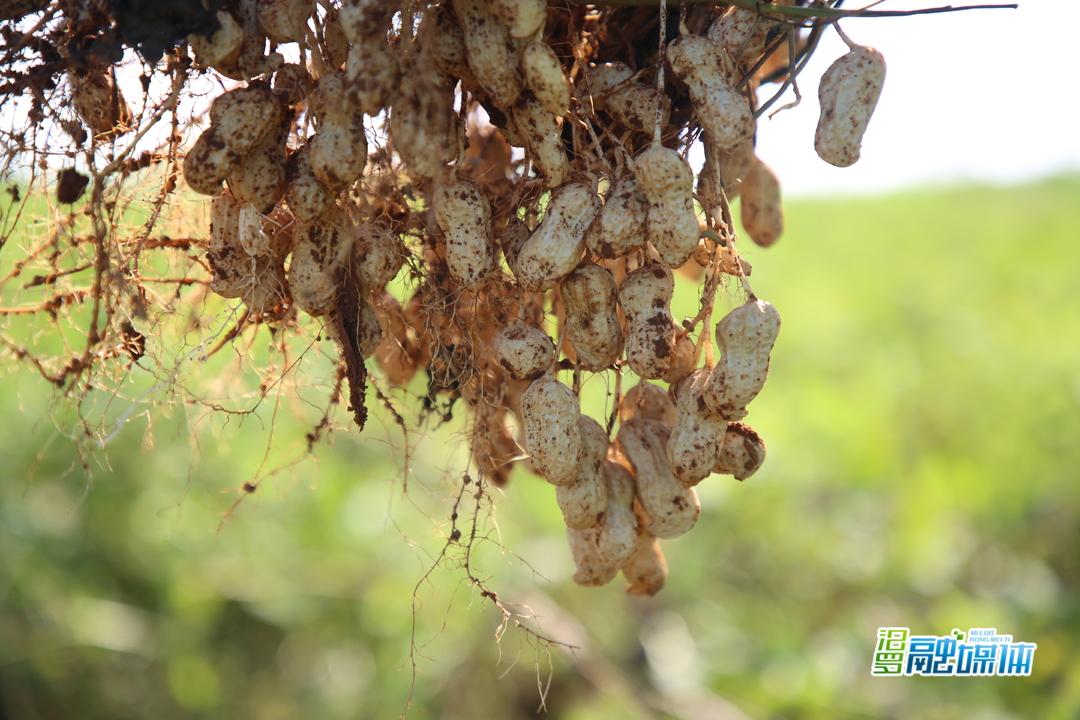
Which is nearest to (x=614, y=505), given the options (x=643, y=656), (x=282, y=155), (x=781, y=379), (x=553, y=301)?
(x=553, y=301)

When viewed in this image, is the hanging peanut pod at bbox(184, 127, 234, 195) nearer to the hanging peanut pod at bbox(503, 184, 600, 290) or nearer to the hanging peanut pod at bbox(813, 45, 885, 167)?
the hanging peanut pod at bbox(503, 184, 600, 290)

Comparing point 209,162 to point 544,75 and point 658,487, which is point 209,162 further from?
point 658,487

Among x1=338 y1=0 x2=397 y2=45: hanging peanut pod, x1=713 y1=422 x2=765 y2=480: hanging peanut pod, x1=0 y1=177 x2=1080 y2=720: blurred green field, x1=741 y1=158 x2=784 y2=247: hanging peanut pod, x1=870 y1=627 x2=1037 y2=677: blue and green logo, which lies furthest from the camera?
x1=0 y1=177 x2=1080 y2=720: blurred green field

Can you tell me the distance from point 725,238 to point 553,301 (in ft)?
0.45

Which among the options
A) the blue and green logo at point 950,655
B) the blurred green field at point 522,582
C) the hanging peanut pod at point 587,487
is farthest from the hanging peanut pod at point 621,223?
the blue and green logo at point 950,655

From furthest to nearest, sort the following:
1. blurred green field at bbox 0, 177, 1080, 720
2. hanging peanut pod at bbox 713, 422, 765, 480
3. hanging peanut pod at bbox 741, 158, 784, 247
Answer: blurred green field at bbox 0, 177, 1080, 720
hanging peanut pod at bbox 741, 158, 784, 247
hanging peanut pod at bbox 713, 422, 765, 480

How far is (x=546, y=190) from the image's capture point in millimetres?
608

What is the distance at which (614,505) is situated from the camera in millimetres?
618

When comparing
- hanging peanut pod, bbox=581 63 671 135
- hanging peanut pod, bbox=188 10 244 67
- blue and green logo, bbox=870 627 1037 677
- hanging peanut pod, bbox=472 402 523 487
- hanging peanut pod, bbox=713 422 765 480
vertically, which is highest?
blue and green logo, bbox=870 627 1037 677

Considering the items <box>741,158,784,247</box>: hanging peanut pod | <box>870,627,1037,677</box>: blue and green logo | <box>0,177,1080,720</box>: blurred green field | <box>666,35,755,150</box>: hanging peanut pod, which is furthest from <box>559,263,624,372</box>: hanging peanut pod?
<box>870,627,1037,677</box>: blue and green logo

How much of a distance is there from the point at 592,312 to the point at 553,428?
2.8 inches

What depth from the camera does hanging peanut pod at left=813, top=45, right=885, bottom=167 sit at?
1.82 feet

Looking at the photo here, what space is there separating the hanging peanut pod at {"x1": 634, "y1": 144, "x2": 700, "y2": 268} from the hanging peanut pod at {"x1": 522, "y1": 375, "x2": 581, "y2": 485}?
101 mm

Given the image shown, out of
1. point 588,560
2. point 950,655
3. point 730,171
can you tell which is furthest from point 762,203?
point 950,655
